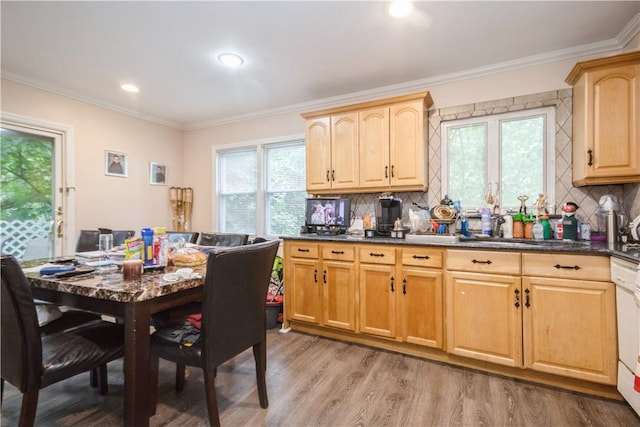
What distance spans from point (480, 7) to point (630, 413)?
268cm

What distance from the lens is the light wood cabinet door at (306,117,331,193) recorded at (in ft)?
10.7

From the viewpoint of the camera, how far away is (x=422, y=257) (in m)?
2.41

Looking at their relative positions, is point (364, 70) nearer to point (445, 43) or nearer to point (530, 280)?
point (445, 43)

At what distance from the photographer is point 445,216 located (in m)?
2.81

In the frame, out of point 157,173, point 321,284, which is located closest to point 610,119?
point 321,284

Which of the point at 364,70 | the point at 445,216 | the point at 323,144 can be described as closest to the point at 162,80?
the point at 323,144

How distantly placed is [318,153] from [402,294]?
5.68 feet

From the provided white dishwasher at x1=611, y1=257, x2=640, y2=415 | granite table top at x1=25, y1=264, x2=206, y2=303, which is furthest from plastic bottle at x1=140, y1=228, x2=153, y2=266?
white dishwasher at x1=611, y1=257, x2=640, y2=415

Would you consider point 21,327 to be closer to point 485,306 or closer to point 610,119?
point 485,306

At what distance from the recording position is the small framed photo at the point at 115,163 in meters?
3.77

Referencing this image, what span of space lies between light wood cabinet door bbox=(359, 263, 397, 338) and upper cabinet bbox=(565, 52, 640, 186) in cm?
170

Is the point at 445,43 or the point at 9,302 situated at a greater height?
the point at 445,43

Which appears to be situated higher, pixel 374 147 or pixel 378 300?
pixel 374 147

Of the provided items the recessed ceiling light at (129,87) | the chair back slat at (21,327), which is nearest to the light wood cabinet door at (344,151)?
the recessed ceiling light at (129,87)
